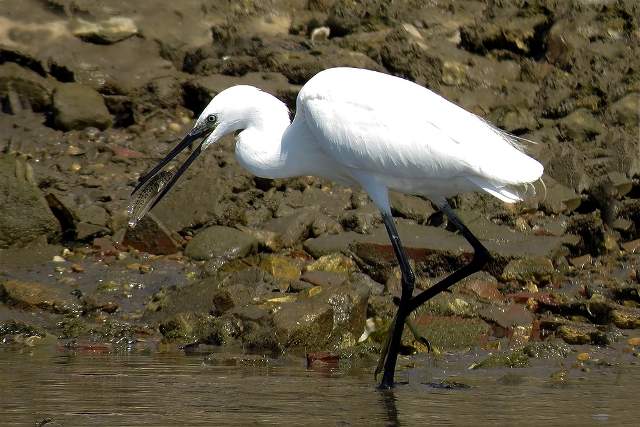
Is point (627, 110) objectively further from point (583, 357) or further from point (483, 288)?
point (583, 357)

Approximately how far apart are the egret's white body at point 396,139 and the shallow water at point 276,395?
4.35ft

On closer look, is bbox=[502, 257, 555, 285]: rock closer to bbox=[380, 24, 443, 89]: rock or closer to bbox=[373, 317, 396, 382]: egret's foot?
bbox=[373, 317, 396, 382]: egret's foot

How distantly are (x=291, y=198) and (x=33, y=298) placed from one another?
2.93 meters

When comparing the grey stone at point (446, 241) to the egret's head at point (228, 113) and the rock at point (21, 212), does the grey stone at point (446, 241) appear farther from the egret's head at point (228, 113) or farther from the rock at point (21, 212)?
the rock at point (21, 212)

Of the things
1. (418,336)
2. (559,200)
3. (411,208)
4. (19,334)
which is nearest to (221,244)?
(411,208)

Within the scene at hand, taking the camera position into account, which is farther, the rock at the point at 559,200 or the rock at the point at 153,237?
the rock at the point at 559,200

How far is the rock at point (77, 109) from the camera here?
1362cm

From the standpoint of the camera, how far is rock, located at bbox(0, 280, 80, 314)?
34.7ft

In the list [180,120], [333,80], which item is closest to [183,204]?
[180,120]

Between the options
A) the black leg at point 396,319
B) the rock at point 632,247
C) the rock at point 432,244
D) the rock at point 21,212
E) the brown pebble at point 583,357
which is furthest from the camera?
the rock at point 632,247

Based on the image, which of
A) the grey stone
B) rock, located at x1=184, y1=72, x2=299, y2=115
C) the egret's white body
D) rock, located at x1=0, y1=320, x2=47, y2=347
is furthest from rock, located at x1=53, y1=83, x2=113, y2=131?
the egret's white body

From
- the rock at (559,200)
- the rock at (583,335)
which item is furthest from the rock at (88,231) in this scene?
the rock at (583,335)

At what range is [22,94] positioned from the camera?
13938 millimetres

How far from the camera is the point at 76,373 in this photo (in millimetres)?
8250
